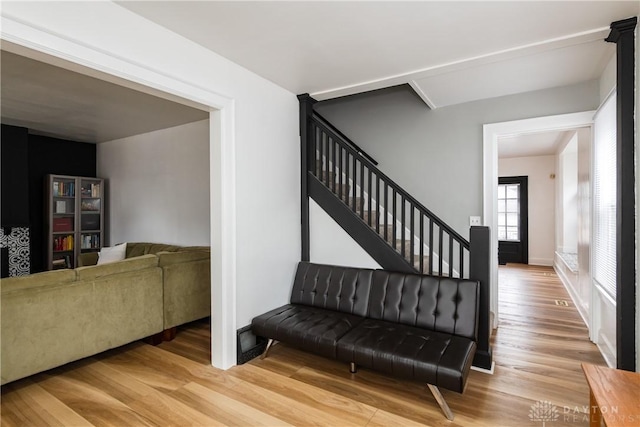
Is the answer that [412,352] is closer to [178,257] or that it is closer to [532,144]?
[178,257]

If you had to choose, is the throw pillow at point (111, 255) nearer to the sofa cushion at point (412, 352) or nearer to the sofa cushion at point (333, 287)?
the sofa cushion at point (333, 287)

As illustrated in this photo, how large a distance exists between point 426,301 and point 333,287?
0.90 meters

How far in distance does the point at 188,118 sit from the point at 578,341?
528 cm

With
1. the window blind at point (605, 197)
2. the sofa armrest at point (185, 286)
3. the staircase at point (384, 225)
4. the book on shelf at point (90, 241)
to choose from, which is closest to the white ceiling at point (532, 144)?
the window blind at point (605, 197)

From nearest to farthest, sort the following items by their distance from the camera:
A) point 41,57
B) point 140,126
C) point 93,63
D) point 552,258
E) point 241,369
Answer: point 41,57, point 93,63, point 241,369, point 140,126, point 552,258

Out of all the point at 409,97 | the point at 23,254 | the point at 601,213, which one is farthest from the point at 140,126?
the point at 601,213

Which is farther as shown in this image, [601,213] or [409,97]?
[409,97]

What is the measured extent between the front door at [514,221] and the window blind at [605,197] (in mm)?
5125

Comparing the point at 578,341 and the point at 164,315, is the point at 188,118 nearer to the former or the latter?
the point at 164,315

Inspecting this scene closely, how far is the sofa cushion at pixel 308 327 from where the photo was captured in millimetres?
2543

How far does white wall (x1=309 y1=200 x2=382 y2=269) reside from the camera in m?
3.43

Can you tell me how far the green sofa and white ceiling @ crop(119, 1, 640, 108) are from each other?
6.88 feet

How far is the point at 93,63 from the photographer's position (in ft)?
6.23

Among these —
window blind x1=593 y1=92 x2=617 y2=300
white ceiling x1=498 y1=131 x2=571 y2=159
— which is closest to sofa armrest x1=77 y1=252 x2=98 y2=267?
window blind x1=593 y1=92 x2=617 y2=300
